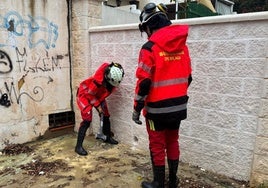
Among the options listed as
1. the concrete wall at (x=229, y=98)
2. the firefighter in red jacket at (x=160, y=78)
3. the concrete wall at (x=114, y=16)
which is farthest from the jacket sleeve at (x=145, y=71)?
the concrete wall at (x=114, y=16)

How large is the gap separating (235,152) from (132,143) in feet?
5.84

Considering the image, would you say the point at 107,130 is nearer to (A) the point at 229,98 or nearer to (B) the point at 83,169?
(B) the point at 83,169

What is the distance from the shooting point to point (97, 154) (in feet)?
14.1

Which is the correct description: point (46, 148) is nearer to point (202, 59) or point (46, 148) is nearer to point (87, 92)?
point (87, 92)

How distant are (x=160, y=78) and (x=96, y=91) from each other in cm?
178

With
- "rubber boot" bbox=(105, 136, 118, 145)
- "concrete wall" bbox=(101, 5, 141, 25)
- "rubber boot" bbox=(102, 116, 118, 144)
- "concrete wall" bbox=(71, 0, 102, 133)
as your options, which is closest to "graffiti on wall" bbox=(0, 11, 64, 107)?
"concrete wall" bbox=(71, 0, 102, 133)

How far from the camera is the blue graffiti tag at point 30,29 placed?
421 centimetres

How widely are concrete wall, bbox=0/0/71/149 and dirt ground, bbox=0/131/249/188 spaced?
413 mm

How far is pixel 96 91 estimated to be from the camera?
4375 mm

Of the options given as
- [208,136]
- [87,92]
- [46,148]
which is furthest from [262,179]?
[46,148]

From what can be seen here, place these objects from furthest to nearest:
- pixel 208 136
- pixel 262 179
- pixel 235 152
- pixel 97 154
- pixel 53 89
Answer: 1. pixel 53 89
2. pixel 97 154
3. pixel 208 136
4. pixel 235 152
5. pixel 262 179

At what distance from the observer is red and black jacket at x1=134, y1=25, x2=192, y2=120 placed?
2.79 meters

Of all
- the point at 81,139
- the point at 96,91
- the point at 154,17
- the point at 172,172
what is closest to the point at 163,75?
the point at 154,17

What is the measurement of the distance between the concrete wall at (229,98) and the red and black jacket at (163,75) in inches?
24.2
